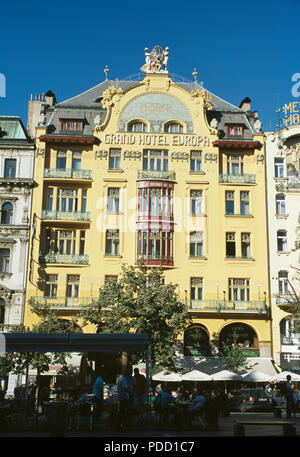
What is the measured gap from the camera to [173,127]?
47.7 metres

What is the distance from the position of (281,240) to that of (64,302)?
1858 centimetres

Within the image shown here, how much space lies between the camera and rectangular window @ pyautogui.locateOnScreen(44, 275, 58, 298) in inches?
1750

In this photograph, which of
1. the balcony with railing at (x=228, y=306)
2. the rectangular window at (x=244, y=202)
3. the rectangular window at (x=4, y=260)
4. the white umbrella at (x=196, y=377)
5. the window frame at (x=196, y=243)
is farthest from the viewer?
the rectangular window at (x=244, y=202)

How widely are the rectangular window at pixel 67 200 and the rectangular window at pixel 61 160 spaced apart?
6.91 ft

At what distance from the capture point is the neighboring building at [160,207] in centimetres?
4419

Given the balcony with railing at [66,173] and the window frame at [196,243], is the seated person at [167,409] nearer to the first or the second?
the window frame at [196,243]

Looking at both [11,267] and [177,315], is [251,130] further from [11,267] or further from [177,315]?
[11,267]

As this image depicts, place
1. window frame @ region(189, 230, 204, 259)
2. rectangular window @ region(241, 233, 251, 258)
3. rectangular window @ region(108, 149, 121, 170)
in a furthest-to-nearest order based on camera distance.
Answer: rectangular window @ region(108, 149, 121, 170) < rectangular window @ region(241, 233, 251, 258) < window frame @ region(189, 230, 204, 259)

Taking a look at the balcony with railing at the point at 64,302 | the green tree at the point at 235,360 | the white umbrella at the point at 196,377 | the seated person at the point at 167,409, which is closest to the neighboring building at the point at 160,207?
the balcony with railing at the point at 64,302

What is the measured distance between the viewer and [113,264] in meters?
44.9

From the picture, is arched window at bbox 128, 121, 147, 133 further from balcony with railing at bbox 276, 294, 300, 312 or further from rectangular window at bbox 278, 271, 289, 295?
balcony with railing at bbox 276, 294, 300, 312

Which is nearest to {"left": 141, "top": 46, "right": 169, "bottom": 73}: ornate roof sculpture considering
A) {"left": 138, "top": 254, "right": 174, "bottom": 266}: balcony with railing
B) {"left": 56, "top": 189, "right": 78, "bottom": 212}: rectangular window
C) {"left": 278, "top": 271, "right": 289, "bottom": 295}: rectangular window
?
{"left": 56, "top": 189, "right": 78, "bottom": 212}: rectangular window

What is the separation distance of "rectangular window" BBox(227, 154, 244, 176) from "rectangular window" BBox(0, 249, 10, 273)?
1969 cm
